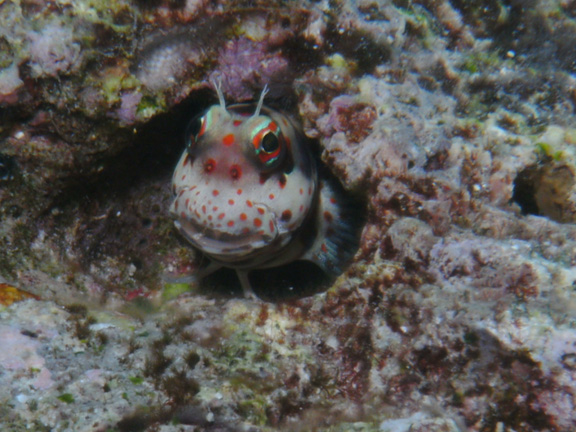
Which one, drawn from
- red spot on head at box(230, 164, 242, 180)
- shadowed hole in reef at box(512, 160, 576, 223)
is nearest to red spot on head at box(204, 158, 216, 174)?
red spot on head at box(230, 164, 242, 180)

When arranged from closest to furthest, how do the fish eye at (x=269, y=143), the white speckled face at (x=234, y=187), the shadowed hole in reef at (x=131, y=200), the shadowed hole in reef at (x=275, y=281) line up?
1. the white speckled face at (x=234, y=187)
2. the fish eye at (x=269, y=143)
3. the shadowed hole in reef at (x=131, y=200)
4. the shadowed hole in reef at (x=275, y=281)

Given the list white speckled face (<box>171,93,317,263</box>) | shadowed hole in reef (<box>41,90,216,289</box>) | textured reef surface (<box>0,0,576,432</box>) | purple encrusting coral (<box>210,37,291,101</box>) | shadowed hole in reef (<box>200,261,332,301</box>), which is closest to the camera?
textured reef surface (<box>0,0,576,432</box>)

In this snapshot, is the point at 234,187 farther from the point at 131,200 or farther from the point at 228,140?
the point at 131,200

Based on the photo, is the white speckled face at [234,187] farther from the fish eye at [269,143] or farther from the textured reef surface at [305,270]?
the textured reef surface at [305,270]

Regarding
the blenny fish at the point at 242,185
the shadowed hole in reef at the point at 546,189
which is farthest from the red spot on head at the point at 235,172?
the shadowed hole in reef at the point at 546,189

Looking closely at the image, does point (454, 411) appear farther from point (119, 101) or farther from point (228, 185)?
point (119, 101)

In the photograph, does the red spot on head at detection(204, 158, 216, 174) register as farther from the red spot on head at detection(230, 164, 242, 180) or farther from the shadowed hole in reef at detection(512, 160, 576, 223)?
the shadowed hole in reef at detection(512, 160, 576, 223)
